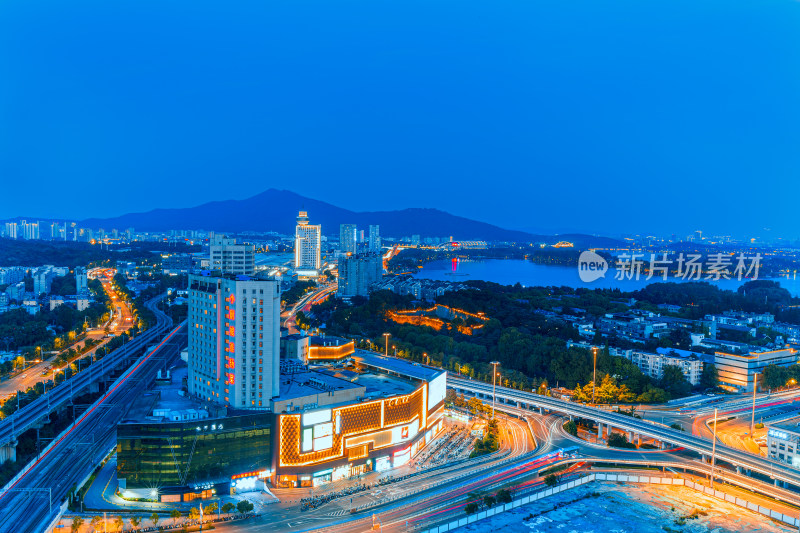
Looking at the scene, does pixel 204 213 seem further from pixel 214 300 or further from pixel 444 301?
pixel 214 300

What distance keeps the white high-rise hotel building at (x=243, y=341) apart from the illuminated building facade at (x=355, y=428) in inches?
25.0

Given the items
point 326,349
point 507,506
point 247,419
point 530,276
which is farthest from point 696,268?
point 247,419

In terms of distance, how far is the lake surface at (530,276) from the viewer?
49.2 meters

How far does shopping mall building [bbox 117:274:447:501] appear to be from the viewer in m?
10.8

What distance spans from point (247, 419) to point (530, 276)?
1898 inches

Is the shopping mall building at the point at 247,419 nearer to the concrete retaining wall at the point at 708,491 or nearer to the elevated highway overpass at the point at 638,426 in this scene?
the elevated highway overpass at the point at 638,426

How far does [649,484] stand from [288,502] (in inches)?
275

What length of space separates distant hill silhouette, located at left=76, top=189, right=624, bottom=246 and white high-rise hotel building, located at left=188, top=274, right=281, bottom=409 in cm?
10017

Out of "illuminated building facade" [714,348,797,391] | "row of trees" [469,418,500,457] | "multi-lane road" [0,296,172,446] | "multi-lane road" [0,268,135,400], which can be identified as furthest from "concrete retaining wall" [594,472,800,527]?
"multi-lane road" [0,268,135,400]

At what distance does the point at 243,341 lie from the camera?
11961 mm

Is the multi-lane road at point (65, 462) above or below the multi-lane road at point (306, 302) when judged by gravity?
below

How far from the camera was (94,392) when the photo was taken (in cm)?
1756

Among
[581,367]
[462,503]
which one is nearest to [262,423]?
[462,503]

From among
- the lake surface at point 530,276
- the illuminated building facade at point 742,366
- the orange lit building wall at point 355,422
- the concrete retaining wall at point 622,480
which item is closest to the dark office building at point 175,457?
the orange lit building wall at point 355,422
